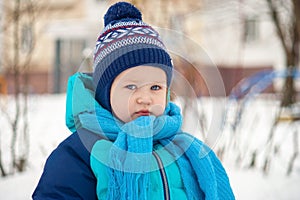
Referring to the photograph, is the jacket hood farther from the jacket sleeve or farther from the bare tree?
the bare tree

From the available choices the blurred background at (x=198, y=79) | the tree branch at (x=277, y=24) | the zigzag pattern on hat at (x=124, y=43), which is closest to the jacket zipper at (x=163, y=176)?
the blurred background at (x=198, y=79)

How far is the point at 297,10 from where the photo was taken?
14.4 feet

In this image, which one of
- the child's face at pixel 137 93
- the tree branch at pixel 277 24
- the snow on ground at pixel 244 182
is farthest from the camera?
the tree branch at pixel 277 24

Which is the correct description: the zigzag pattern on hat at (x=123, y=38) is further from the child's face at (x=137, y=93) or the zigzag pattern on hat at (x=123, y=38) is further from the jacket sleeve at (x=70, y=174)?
the jacket sleeve at (x=70, y=174)

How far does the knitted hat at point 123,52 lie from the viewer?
132 cm

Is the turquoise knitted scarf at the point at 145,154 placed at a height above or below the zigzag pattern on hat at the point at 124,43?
below

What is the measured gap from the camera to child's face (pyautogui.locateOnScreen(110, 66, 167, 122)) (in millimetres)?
1271

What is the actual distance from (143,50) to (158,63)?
0.24 ft

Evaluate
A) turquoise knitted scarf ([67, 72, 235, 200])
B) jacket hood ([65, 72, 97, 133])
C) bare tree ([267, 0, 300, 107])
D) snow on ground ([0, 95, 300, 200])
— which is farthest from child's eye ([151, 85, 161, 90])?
bare tree ([267, 0, 300, 107])

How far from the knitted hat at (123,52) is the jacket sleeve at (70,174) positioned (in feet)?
0.59

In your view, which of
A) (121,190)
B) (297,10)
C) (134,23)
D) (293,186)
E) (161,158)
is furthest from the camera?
(297,10)

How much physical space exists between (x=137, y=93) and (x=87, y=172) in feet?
0.99

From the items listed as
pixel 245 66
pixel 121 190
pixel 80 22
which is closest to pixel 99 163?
pixel 121 190

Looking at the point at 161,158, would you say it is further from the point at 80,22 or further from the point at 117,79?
the point at 80,22
